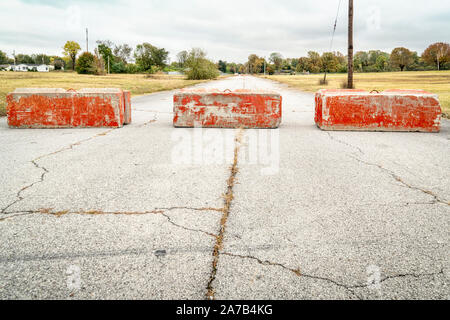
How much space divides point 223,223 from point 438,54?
12030 centimetres

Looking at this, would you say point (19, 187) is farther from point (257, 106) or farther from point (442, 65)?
point (442, 65)

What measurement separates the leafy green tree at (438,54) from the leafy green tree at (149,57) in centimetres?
8146

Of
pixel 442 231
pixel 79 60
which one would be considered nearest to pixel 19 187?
pixel 442 231

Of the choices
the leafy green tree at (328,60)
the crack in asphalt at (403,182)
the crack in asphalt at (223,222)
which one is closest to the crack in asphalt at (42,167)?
the crack in asphalt at (223,222)

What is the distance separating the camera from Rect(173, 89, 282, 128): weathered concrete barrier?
7.68 m

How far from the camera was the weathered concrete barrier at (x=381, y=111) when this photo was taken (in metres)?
7.42

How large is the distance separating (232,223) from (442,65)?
120 metres

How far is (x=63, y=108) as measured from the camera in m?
7.59

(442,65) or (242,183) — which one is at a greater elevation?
(442,65)

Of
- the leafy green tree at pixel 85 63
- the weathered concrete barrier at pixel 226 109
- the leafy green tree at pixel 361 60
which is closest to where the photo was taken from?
the weathered concrete barrier at pixel 226 109

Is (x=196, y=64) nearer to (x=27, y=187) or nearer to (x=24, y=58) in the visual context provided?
(x=27, y=187)

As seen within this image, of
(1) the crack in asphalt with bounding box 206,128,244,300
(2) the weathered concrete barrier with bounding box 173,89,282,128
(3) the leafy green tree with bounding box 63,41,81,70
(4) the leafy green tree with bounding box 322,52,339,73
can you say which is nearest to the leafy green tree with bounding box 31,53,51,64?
(3) the leafy green tree with bounding box 63,41,81,70

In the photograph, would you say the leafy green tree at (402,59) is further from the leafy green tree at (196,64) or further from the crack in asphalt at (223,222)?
the crack in asphalt at (223,222)
